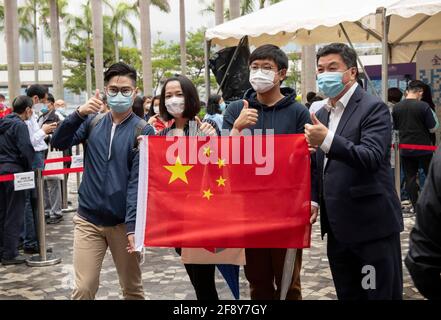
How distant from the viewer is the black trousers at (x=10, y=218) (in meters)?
6.92

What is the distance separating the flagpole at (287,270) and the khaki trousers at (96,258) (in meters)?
1.02

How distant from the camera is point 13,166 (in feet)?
22.5

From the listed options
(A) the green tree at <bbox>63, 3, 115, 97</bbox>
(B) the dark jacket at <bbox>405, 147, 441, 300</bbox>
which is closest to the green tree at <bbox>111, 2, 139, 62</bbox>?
(A) the green tree at <bbox>63, 3, 115, 97</bbox>

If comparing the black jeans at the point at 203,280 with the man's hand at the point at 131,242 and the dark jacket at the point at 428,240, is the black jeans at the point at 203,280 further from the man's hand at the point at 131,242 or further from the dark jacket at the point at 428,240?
the dark jacket at the point at 428,240

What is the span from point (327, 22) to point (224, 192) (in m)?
4.34

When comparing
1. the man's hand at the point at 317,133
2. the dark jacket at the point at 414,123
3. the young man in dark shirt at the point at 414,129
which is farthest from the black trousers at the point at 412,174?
the man's hand at the point at 317,133

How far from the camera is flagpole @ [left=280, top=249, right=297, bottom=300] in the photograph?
3.83 m

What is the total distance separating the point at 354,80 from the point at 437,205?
192 centimetres

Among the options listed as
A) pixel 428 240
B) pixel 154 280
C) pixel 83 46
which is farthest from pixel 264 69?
pixel 83 46

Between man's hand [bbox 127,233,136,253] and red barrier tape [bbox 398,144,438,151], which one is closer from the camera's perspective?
man's hand [bbox 127,233,136,253]

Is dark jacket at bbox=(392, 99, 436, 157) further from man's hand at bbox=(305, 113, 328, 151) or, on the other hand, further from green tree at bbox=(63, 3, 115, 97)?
green tree at bbox=(63, 3, 115, 97)

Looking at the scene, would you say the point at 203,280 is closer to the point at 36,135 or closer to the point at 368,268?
the point at 368,268

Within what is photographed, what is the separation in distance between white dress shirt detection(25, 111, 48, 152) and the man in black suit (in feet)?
14.8
